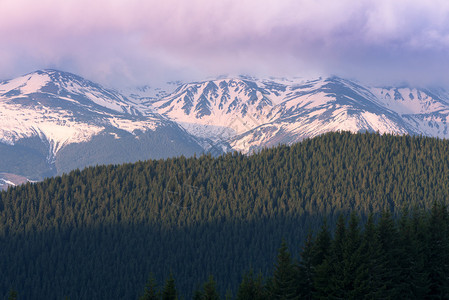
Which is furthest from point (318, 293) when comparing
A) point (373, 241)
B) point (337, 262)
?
point (373, 241)

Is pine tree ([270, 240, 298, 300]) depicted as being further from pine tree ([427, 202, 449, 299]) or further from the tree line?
pine tree ([427, 202, 449, 299])

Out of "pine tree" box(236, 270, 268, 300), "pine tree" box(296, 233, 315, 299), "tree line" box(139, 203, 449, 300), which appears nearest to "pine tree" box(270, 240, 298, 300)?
"tree line" box(139, 203, 449, 300)

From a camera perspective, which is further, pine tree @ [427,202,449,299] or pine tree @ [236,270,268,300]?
pine tree @ [427,202,449,299]

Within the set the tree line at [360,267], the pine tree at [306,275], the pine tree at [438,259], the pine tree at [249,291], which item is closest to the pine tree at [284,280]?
the tree line at [360,267]

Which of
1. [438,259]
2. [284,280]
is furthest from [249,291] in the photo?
[438,259]

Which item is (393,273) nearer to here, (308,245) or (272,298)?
(308,245)

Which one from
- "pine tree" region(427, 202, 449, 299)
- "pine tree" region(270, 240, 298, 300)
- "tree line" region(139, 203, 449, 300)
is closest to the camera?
"tree line" region(139, 203, 449, 300)

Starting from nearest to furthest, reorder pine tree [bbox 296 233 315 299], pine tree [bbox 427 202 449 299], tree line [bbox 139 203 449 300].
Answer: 1. tree line [bbox 139 203 449 300]
2. pine tree [bbox 296 233 315 299]
3. pine tree [bbox 427 202 449 299]

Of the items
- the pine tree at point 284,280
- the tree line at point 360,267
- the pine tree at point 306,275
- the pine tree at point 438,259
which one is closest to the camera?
the tree line at point 360,267

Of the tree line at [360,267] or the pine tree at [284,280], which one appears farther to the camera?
the pine tree at [284,280]

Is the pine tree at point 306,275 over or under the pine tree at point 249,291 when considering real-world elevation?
over

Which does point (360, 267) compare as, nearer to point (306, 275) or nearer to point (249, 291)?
point (306, 275)

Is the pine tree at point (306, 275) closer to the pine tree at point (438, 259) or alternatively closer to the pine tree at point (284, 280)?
the pine tree at point (284, 280)

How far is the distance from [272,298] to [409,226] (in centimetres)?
2129
